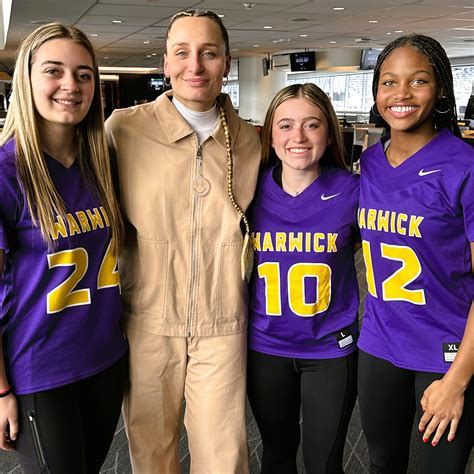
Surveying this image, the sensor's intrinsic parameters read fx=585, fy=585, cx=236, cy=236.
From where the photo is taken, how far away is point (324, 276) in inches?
72.5

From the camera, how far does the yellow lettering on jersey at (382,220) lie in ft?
5.45

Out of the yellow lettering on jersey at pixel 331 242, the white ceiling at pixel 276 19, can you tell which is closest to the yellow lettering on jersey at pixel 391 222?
the yellow lettering on jersey at pixel 331 242

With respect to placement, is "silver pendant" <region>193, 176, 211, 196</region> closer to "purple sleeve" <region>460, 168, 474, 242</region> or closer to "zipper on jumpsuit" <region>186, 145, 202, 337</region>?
"zipper on jumpsuit" <region>186, 145, 202, 337</region>

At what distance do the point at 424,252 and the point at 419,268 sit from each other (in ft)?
0.16

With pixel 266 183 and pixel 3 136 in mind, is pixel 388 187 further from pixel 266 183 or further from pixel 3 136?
pixel 3 136

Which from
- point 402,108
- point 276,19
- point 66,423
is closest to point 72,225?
point 66,423

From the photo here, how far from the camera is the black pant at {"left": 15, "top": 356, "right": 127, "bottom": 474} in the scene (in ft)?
5.17

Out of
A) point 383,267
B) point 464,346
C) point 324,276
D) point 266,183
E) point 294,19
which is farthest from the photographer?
point 294,19

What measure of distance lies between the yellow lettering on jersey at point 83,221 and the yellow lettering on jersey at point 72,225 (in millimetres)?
17

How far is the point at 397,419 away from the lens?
176 centimetres

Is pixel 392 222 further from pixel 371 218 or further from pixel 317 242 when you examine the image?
pixel 317 242

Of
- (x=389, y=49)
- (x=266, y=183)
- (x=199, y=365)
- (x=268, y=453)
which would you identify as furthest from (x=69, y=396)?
(x=389, y=49)

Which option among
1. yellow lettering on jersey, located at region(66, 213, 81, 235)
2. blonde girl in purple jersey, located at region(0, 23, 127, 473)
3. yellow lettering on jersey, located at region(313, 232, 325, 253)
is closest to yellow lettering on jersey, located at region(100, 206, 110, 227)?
blonde girl in purple jersey, located at region(0, 23, 127, 473)

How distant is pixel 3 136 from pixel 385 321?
1.21m
